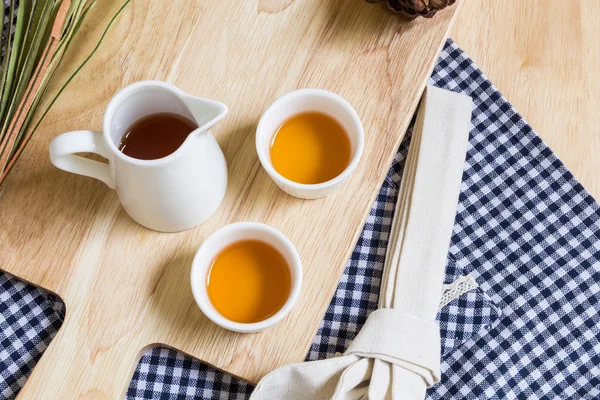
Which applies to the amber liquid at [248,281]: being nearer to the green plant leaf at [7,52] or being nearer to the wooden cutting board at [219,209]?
the wooden cutting board at [219,209]

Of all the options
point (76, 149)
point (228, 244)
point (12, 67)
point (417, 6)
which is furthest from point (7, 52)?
point (417, 6)

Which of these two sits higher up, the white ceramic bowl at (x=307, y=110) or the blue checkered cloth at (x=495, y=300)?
the white ceramic bowl at (x=307, y=110)

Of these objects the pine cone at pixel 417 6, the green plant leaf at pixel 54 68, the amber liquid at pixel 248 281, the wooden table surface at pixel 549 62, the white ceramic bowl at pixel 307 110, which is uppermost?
the pine cone at pixel 417 6

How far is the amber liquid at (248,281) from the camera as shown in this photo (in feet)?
2.54

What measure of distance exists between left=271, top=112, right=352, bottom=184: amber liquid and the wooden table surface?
28 centimetres

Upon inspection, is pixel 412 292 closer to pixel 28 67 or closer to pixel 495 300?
pixel 495 300

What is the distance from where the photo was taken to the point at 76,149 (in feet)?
2.29

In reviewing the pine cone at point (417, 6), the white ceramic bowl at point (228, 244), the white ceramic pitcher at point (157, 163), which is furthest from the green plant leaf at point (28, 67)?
the pine cone at point (417, 6)

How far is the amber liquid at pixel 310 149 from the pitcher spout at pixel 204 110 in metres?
0.11

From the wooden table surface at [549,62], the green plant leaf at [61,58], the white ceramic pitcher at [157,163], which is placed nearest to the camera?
the white ceramic pitcher at [157,163]

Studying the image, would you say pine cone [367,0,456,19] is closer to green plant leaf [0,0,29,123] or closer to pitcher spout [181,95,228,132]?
pitcher spout [181,95,228,132]

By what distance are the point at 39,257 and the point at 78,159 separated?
134mm

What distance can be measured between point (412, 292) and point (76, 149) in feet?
1.27

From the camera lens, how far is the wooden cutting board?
78cm
